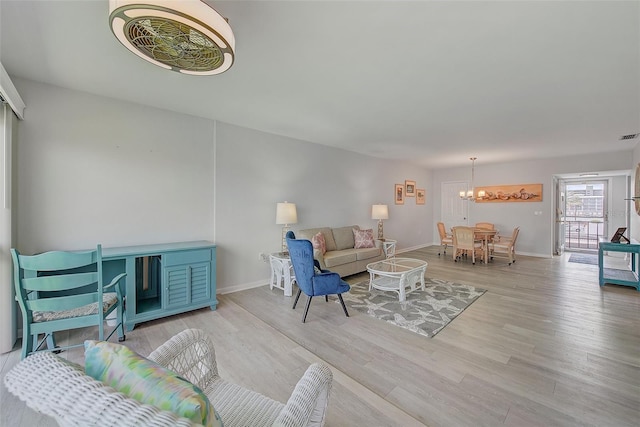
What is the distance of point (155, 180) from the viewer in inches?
134

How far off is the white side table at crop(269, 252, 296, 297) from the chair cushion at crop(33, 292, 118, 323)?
205 cm

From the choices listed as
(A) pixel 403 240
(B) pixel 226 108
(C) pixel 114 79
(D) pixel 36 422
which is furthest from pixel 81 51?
(A) pixel 403 240

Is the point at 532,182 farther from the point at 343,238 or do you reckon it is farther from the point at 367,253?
the point at 343,238

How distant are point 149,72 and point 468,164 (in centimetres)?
804

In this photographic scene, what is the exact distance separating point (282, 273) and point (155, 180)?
88.2 inches

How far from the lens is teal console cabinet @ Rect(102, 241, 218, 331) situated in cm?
279

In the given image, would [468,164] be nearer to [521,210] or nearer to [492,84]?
[521,210]

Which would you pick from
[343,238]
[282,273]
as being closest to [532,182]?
[343,238]

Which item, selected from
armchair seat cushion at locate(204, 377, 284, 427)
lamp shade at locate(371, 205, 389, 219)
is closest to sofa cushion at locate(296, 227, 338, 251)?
lamp shade at locate(371, 205, 389, 219)

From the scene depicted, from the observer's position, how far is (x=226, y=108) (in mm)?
3449

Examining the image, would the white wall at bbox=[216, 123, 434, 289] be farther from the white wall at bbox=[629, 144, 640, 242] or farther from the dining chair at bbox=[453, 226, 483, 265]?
the white wall at bbox=[629, 144, 640, 242]

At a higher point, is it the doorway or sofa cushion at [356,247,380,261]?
the doorway

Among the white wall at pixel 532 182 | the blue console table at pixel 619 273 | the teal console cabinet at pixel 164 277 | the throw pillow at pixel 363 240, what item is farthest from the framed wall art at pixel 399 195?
the teal console cabinet at pixel 164 277

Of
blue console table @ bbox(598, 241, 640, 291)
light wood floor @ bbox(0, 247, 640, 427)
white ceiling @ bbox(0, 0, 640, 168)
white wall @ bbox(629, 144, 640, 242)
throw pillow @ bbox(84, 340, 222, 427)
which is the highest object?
white ceiling @ bbox(0, 0, 640, 168)
